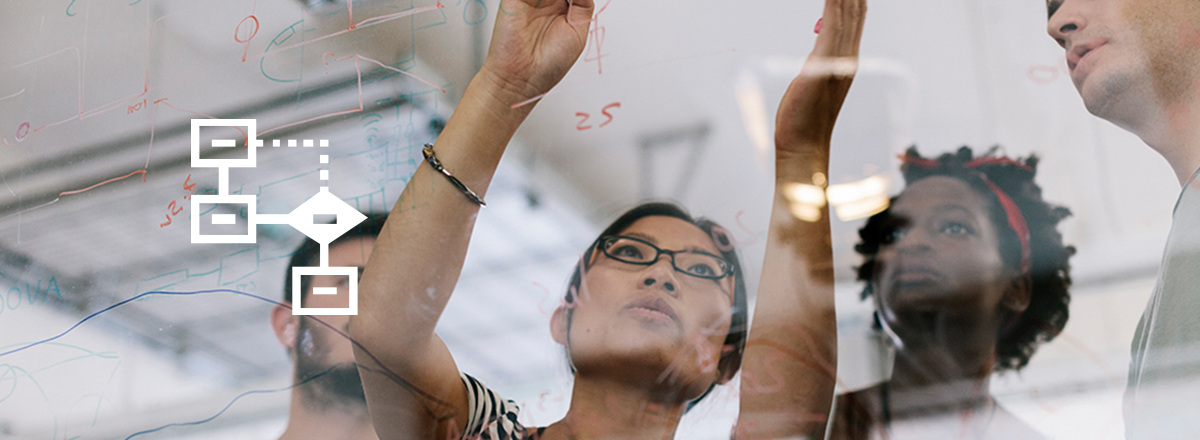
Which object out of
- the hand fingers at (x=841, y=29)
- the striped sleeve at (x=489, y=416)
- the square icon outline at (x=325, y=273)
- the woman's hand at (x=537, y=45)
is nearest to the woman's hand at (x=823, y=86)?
the hand fingers at (x=841, y=29)

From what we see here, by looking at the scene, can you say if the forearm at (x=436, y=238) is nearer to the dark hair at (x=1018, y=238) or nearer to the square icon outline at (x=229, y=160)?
the square icon outline at (x=229, y=160)

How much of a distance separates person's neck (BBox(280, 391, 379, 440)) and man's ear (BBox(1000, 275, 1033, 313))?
0.62 meters

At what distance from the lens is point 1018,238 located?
64 cm

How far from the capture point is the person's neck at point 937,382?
0.62m

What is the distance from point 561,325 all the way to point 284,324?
35cm

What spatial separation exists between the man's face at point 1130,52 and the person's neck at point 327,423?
760 mm

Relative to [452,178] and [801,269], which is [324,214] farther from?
[801,269]

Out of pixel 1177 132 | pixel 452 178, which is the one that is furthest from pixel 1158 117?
pixel 452 178

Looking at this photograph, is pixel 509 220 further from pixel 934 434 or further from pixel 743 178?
pixel 934 434

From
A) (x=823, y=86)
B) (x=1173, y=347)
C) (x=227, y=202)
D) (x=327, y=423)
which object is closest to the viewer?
(x=1173, y=347)

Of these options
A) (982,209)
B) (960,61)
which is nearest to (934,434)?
(982,209)

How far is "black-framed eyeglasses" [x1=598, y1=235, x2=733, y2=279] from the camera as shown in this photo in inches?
28.3

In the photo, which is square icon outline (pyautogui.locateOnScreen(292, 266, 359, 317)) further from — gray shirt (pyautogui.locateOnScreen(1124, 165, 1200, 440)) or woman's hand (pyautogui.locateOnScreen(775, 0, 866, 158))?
gray shirt (pyautogui.locateOnScreen(1124, 165, 1200, 440))

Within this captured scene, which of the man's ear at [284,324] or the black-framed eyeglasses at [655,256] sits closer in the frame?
the black-framed eyeglasses at [655,256]
